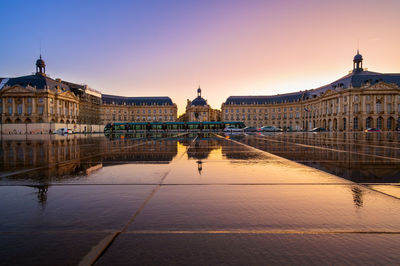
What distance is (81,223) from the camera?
2.99 m

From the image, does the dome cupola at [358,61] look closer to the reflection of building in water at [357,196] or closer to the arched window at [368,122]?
the arched window at [368,122]

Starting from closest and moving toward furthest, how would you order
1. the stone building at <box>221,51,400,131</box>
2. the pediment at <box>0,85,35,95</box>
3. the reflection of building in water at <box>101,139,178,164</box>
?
the reflection of building in water at <box>101,139,178,164</box>
the stone building at <box>221,51,400,131</box>
the pediment at <box>0,85,35,95</box>

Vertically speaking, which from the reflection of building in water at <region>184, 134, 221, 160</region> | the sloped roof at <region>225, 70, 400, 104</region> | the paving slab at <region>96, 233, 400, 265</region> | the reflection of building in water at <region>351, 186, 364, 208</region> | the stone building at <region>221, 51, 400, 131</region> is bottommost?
the reflection of building in water at <region>184, 134, 221, 160</region>

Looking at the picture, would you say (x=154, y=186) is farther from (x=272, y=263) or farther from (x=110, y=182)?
(x=272, y=263)

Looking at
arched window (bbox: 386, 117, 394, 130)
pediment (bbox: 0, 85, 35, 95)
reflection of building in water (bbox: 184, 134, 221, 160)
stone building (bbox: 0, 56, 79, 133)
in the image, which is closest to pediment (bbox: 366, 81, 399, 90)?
arched window (bbox: 386, 117, 394, 130)

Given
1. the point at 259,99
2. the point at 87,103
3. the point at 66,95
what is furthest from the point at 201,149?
the point at 259,99

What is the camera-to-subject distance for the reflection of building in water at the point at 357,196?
3.71 meters

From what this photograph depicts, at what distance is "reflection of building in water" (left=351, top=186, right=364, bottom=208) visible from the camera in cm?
371

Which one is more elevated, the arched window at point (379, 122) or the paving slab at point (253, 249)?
the arched window at point (379, 122)

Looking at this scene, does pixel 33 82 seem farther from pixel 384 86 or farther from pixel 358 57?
pixel 384 86

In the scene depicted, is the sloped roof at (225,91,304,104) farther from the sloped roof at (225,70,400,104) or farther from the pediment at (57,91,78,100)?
the pediment at (57,91,78,100)

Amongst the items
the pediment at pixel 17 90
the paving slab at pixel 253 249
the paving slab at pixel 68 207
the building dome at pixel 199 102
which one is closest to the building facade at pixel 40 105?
the pediment at pixel 17 90

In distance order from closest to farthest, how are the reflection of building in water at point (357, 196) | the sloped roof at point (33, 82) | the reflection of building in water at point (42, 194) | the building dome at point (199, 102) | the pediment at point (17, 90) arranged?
1. the reflection of building in water at point (357, 196)
2. the reflection of building in water at point (42, 194)
3. the pediment at point (17, 90)
4. the sloped roof at point (33, 82)
5. the building dome at point (199, 102)

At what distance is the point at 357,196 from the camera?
163 inches
